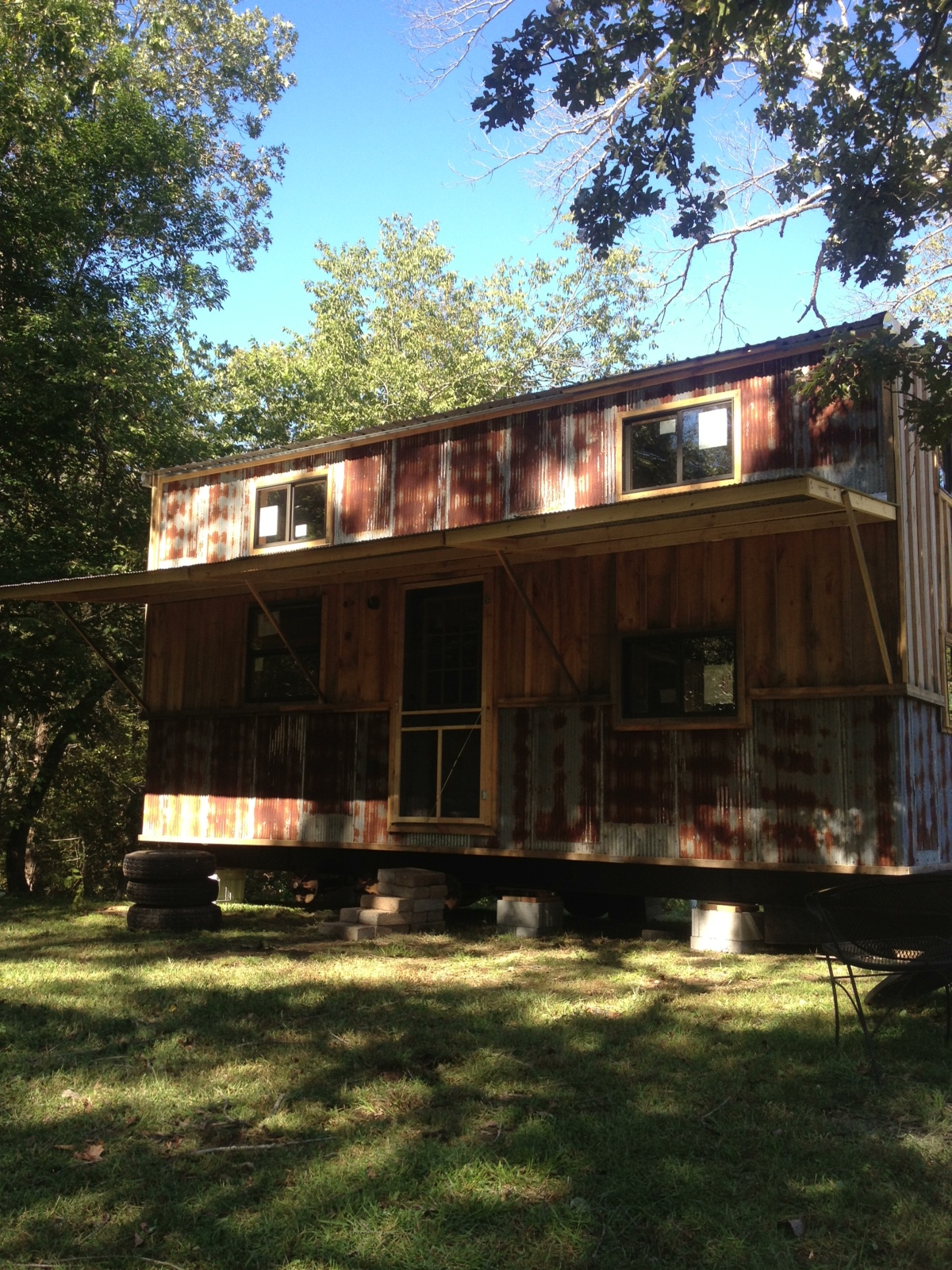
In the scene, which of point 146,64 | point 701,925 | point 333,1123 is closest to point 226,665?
point 701,925

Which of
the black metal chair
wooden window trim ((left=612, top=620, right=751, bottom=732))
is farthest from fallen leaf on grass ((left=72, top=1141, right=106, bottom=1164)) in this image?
wooden window trim ((left=612, top=620, right=751, bottom=732))

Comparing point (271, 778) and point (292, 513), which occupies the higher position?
point (292, 513)

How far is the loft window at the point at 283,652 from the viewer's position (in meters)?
13.0

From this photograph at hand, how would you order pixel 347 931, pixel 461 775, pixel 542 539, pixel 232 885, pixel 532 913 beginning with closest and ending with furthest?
pixel 542 539 → pixel 347 931 → pixel 532 913 → pixel 461 775 → pixel 232 885

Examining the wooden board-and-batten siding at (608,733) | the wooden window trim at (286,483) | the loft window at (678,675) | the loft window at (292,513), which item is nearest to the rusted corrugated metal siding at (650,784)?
the wooden board-and-batten siding at (608,733)

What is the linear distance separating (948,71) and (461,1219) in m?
10.0

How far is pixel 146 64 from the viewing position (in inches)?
1052

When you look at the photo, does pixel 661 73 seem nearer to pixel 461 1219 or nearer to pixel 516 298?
pixel 461 1219

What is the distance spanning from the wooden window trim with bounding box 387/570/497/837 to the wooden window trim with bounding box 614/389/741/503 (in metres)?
1.70

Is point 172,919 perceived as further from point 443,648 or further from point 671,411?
point 671,411

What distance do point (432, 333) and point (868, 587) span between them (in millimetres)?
27936

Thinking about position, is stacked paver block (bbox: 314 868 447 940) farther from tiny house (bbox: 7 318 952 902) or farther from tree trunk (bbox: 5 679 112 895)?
tree trunk (bbox: 5 679 112 895)

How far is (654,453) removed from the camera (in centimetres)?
1113

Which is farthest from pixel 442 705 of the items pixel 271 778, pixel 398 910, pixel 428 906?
pixel 271 778
